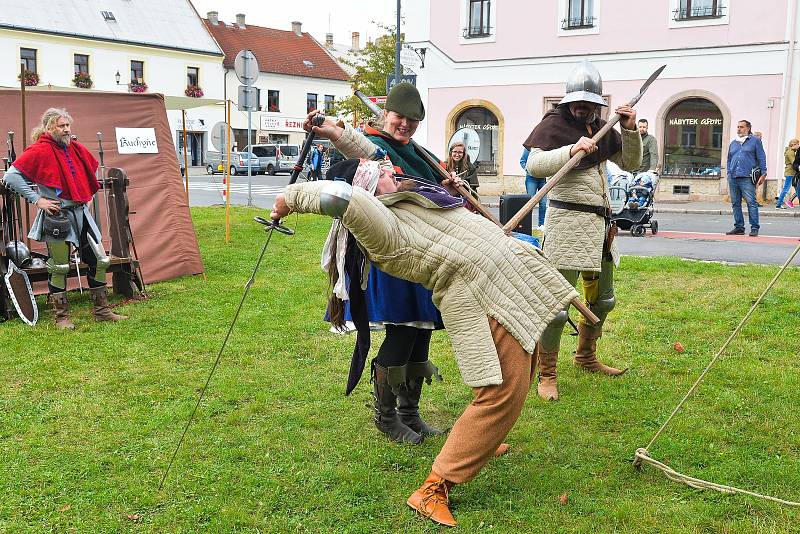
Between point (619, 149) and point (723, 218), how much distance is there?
14.2 m

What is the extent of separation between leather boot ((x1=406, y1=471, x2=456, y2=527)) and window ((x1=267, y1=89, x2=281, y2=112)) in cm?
5004

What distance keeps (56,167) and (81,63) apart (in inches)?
1535

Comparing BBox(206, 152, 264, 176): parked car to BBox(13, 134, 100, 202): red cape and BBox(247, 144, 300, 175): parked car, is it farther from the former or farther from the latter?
BBox(13, 134, 100, 202): red cape

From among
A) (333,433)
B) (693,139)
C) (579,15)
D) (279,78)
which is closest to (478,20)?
(579,15)

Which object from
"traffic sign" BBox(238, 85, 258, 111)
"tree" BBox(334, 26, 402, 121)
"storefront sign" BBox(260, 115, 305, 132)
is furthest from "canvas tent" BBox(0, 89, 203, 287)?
"storefront sign" BBox(260, 115, 305, 132)

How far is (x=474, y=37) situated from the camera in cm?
2508

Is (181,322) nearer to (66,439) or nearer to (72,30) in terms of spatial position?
(66,439)

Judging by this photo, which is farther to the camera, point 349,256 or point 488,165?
point 488,165

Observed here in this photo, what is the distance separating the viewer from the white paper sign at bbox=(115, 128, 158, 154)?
350 inches

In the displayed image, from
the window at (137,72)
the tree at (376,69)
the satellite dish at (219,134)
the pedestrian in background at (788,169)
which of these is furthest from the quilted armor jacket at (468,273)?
the window at (137,72)

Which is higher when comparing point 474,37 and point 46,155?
point 474,37

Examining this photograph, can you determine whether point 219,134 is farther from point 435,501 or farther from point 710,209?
point 435,501

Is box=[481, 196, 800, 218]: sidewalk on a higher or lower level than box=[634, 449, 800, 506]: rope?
higher

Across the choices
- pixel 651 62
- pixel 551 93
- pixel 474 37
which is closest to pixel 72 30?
pixel 474 37
